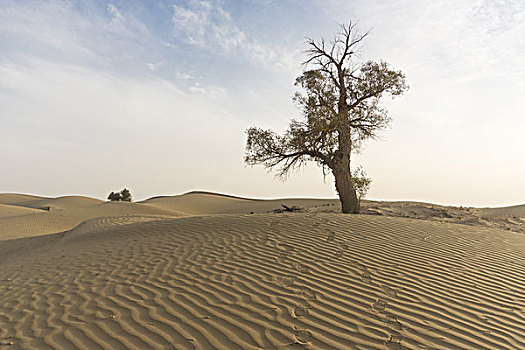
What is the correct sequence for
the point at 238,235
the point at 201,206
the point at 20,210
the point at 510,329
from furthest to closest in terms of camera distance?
the point at 201,206 → the point at 20,210 → the point at 238,235 → the point at 510,329

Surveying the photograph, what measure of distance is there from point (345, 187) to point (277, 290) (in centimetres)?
1045

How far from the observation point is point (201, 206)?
123 ft

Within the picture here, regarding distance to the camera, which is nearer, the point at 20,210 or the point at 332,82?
the point at 332,82

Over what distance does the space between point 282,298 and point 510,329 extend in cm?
264

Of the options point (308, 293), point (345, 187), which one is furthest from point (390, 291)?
point (345, 187)

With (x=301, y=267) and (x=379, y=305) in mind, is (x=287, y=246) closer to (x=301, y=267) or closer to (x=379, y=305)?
(x=301, y=267)

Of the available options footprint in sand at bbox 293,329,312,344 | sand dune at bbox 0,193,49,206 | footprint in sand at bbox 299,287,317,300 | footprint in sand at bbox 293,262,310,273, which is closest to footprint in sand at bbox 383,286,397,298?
footprint in sand at bbox 299,287,317,300

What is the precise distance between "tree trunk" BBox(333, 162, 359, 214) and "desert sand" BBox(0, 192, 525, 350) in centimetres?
570

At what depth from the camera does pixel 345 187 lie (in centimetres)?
1477

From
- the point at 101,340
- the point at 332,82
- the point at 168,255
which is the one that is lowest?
the point at 101,340

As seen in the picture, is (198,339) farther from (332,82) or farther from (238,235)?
(332,82)

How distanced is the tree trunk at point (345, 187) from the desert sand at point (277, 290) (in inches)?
224

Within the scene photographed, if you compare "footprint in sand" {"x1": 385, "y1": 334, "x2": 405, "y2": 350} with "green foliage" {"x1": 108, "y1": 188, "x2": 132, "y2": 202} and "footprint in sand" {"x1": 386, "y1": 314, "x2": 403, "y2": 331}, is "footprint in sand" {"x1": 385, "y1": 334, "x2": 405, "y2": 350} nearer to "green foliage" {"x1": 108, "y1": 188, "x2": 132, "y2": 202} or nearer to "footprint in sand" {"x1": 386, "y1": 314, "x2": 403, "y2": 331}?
"footprint in sand" {"x1": 386, "y1": 314, "x2": 403, "y2": 331}

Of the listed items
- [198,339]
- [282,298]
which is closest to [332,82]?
[282,298]
